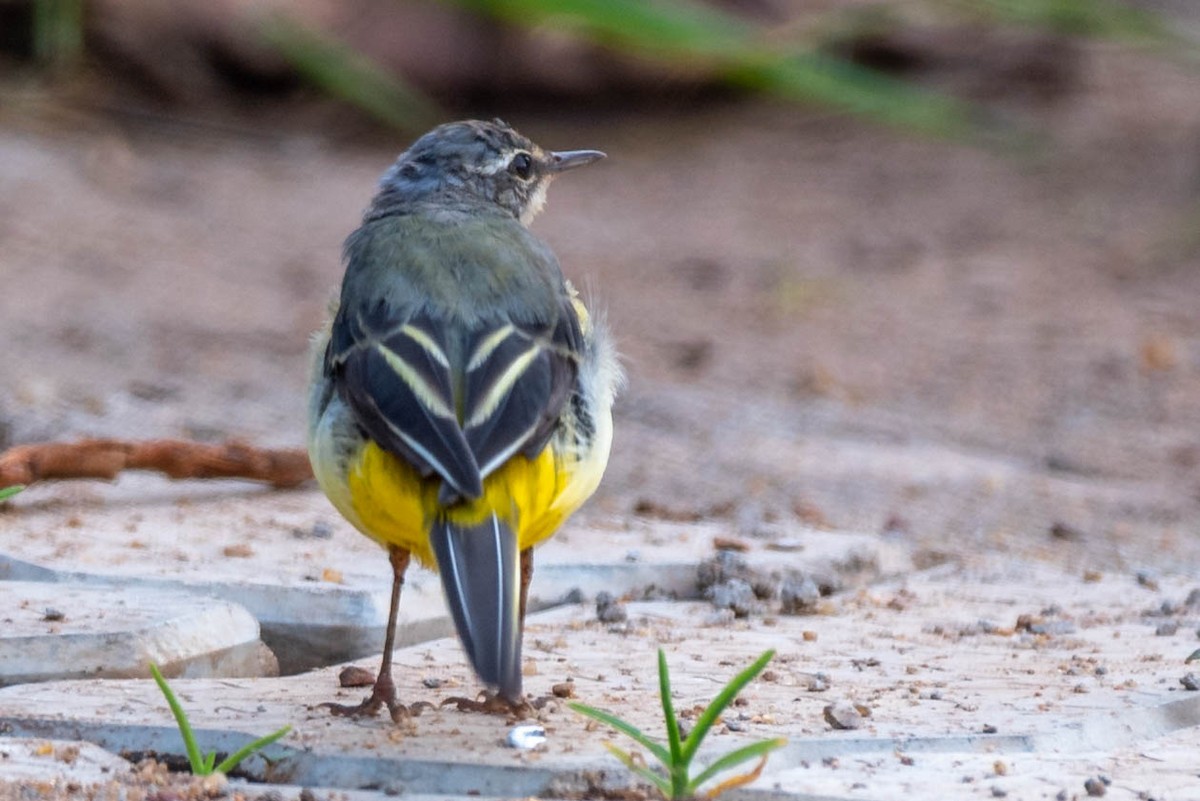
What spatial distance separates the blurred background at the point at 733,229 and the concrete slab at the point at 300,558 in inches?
14.9

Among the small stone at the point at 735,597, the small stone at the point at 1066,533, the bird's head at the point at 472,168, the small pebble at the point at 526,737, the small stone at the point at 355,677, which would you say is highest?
the bird's head at the point at 472,168

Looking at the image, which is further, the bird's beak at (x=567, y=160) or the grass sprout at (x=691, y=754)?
the bird's beak at (x=567, y=160)

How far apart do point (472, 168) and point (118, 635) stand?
1.56 m

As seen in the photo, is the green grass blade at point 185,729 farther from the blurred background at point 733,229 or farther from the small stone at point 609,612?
the blurred background at point 733,229

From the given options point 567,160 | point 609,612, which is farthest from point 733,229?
point 609,612

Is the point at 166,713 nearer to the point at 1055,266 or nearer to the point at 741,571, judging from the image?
the point at 741,571

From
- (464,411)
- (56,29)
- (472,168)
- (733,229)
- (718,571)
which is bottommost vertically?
(718,571)

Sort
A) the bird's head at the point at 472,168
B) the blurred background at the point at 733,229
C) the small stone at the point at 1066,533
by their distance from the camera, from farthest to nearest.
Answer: the blurred background at the point at 733,229 → the small stone at the point at 1066,533 → the bird's head at the point at 472,168

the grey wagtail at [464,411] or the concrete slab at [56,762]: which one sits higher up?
the grey wagtail at [464,411]

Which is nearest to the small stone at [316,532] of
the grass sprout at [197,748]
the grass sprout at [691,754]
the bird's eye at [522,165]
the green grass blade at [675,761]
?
the bird's eye at [522,165]

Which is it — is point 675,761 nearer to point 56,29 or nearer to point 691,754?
point 691,754

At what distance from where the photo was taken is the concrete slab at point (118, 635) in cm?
344

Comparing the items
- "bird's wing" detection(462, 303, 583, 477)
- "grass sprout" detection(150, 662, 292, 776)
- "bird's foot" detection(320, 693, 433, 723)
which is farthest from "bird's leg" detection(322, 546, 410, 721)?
"bird's wing" detection(462, 303, 583, 477)

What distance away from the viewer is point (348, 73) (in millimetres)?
10586
